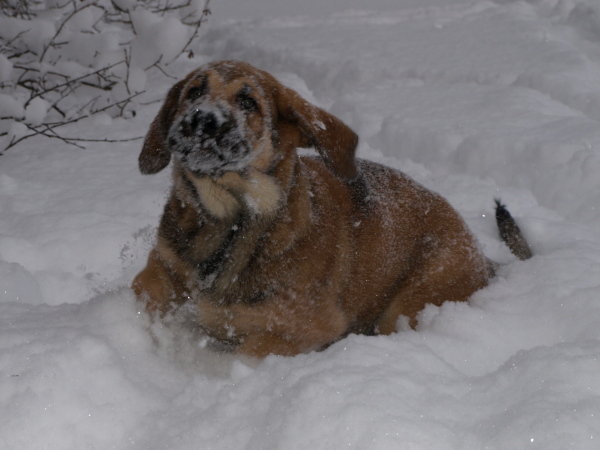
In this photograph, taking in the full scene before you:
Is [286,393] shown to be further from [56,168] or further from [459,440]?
[56,168]

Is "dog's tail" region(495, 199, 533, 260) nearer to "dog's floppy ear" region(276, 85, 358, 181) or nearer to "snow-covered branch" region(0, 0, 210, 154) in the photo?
"dog's floppy ear" region(276, 85, 358, 181)

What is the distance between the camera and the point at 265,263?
3082mm

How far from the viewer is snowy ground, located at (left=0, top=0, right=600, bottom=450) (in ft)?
7.45

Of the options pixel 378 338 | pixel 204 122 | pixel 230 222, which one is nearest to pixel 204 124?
pixel 204 122

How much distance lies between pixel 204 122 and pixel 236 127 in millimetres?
169

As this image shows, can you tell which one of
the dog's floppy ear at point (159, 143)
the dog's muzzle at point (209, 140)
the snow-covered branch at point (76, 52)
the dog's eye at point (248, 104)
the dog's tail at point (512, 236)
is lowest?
the snow-covered branch at point (76, 52)

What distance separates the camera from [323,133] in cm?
312

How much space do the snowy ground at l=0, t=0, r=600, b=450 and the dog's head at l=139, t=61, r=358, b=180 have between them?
0.83 m

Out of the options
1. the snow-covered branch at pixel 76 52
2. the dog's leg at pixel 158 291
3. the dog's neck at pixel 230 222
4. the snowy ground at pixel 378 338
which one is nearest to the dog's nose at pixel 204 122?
the dog's neck at pixel 230 222

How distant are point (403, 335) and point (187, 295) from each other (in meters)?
1.06

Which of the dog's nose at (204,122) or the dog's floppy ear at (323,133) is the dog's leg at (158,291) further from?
the dog's floppy ear at (323,133)

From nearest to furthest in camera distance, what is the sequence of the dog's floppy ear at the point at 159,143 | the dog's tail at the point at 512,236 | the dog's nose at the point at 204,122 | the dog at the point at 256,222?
the dog's nose at the point at 204,122 → the dog at the point at 256,222 → the dog's floppy ear at the point at 159,143 → the dog's tail at the point at 512,236

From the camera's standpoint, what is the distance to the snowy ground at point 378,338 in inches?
89.4

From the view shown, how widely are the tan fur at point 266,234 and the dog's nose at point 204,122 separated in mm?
158
